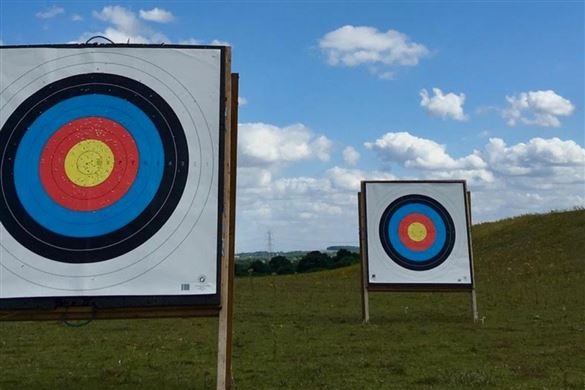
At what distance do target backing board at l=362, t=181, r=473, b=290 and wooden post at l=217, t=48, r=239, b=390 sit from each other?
7.32 metres

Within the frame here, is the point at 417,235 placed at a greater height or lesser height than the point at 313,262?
lesser

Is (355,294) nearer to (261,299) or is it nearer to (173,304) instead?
(261,299)

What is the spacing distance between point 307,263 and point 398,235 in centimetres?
2708

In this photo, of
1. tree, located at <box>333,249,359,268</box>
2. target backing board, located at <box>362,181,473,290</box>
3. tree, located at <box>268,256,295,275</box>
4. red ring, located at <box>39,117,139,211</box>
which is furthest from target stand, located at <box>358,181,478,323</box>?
tree, located at <box>268,256,295,275</box>

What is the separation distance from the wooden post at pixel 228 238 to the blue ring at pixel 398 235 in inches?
303

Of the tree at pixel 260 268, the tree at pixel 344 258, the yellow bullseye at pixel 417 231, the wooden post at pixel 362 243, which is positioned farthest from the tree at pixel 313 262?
the wooden post at pixel 362 243

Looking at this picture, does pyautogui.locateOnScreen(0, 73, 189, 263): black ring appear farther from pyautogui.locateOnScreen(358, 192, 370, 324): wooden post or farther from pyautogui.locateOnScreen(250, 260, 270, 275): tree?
pyautogui.locateOnScreen(250, 260, 270, 275): tree

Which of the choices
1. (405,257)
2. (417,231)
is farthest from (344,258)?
(405,257)

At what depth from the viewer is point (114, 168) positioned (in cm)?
509

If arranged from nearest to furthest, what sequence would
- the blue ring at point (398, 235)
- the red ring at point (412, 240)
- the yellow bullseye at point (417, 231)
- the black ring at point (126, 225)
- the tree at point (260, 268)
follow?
the black ring at point (126, 225), the blue ring at point (398, 235), the red ring at point (412, 240), the yellow bullseye at point (417, 231), the tree at point (260, 268)

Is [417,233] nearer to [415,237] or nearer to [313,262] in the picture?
[415,237]

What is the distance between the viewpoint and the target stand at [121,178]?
483cm

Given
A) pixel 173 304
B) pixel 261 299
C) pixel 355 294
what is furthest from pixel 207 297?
pixel 355 294

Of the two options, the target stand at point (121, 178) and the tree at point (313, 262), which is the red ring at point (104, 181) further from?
the tree at point (313, 262)
